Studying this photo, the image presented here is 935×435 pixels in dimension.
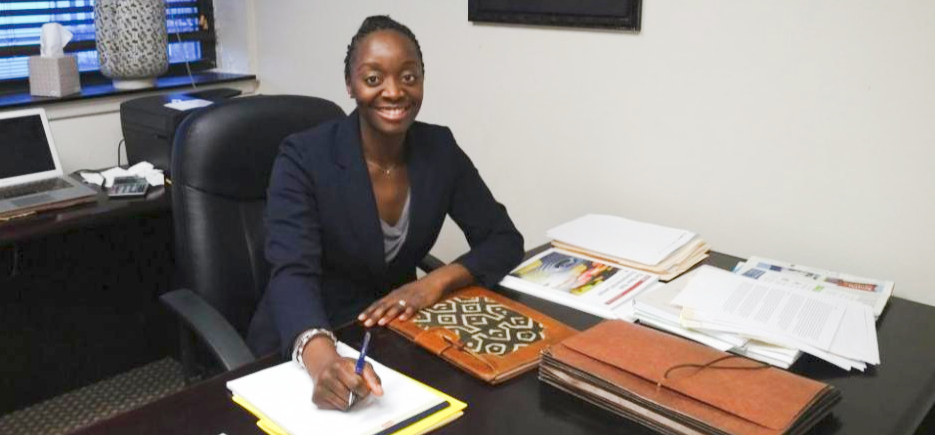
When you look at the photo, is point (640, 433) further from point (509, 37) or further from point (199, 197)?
point (509, 37)

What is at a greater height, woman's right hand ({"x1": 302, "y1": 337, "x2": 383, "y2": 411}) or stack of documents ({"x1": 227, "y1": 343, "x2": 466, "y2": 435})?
woman's right hand ({"x1": 302, "y1": 337, "x2": 383, "y2": 411})

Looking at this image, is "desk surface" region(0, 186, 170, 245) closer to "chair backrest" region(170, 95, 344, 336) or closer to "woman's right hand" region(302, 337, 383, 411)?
"chair backrest" region(170, 95, 344, 336)

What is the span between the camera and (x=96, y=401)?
248cm

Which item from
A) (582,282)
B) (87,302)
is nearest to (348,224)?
(582,282)

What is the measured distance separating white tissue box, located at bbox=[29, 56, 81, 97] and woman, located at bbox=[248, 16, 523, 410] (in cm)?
134

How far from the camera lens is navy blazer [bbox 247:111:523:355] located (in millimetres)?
1447

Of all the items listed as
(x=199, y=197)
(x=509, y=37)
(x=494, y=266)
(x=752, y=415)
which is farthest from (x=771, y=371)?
(x=509, y=37)

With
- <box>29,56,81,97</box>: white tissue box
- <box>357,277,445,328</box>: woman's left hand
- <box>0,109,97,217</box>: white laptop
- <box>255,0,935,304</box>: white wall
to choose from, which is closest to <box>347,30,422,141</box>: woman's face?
<box>357,277,445,328</box>: woman's left hand

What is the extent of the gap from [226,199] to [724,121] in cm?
109

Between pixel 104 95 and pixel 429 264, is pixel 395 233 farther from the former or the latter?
pixel 104 95

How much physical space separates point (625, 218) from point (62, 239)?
5.39 feet

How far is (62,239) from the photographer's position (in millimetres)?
2408

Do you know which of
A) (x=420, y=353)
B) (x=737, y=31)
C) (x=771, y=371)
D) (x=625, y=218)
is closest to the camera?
(x=771, y=371)

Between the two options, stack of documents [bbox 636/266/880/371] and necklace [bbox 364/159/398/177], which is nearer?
stack of documents [bbox 636/266/880/371]
